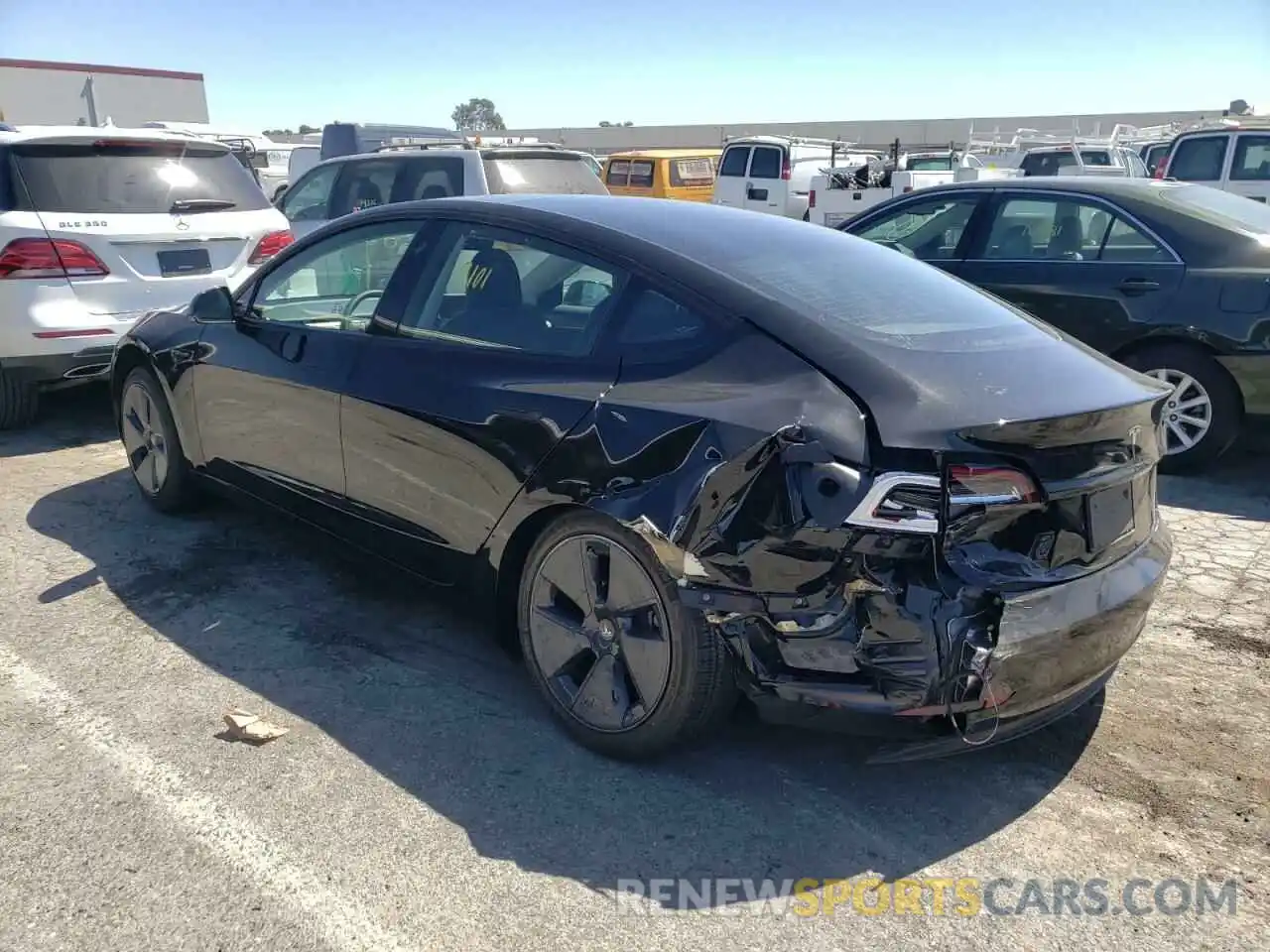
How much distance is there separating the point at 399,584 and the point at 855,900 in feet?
6.62

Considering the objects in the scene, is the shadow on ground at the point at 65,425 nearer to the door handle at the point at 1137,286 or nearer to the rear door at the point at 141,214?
the rear door at the point at 141,214

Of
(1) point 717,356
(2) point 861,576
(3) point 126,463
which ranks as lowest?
(3) point 126,463

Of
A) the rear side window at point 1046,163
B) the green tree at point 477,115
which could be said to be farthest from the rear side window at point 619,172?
the green tree at point 477,115

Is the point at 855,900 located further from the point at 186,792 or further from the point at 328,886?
the point at 186,792

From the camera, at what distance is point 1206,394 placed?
18.7 ft

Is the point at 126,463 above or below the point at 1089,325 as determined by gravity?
below

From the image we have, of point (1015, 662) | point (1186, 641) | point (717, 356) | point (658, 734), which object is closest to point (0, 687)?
point (658, 734)

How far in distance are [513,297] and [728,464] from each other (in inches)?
47.1

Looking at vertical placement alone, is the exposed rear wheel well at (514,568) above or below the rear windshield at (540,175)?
below

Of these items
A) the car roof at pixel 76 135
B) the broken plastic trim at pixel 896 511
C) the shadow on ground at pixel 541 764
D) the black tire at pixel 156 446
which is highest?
the car roof at pixel 76 135

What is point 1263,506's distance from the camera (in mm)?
5355

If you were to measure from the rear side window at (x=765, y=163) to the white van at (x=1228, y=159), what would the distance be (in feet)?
20.3

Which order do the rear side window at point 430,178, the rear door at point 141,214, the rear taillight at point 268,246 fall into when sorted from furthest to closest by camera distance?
the rear side window at point 430,178, the rear taillight at point 268,246, the rear door at point 141,214

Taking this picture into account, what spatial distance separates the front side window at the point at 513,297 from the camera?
128 inches
